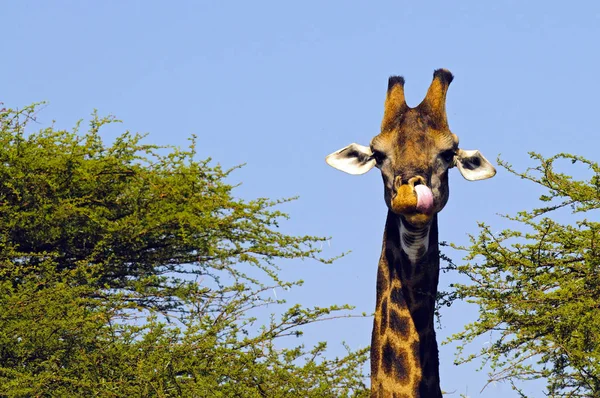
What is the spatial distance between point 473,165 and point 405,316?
154 centimetres

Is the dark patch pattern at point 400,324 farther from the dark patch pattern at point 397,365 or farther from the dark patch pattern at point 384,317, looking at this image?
the dark patch pattern at point 397,365

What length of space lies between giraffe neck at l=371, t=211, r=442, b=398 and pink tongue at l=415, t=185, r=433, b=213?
0.44 meters

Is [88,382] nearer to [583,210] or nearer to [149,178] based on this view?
[149,178]

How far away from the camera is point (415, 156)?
10.0 m

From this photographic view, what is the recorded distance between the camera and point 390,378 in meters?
10.1

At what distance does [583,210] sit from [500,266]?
4.21 ft

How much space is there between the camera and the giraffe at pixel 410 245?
394 inches

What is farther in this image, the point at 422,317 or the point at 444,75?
the point at 444,75

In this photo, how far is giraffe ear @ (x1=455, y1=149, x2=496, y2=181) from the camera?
34.9ft

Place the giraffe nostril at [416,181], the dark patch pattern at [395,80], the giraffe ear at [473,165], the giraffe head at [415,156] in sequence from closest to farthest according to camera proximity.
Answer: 1. the giraffe head at [415,156]
2. the giraffe nostril at [416,181]
3. the giraffe ear at [473,165]
4. the dark patch pattern at [395,80]

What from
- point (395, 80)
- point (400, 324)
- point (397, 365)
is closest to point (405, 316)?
point (400, 324)

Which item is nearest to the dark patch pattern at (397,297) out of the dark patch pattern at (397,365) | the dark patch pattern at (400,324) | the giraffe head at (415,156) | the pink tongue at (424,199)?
the dark patch pattern at (400,324)

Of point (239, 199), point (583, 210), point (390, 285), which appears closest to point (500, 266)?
point (583, 210)

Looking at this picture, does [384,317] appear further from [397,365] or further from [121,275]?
[121,275]
